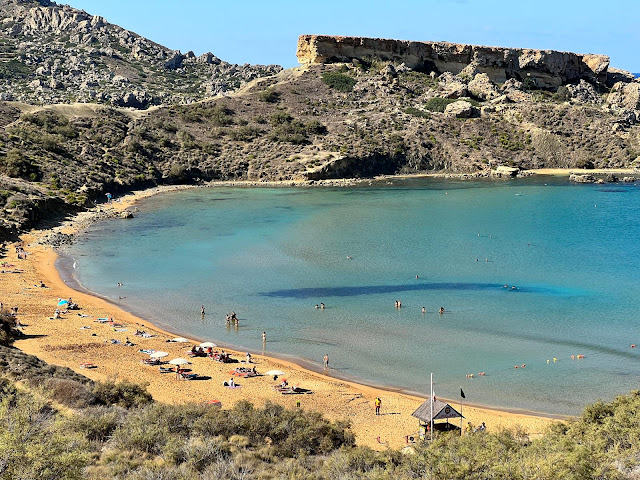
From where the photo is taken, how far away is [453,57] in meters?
125

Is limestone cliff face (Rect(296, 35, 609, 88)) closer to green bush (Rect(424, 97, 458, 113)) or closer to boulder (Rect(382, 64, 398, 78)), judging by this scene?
boulder (Rect(382, 64, 398, 78))

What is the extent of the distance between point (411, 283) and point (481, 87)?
278 feet

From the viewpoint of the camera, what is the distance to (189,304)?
1566 inches

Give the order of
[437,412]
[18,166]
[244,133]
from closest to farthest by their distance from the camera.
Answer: [437,412], [18,166], [244,133]

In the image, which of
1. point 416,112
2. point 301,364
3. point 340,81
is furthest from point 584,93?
point 301,364

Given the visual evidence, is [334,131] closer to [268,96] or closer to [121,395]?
[268,96]

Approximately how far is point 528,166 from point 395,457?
308ft

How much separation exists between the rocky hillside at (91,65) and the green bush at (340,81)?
26693mm

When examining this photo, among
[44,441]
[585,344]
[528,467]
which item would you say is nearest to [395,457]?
[528,467]

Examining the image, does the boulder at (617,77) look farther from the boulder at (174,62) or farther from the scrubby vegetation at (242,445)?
the scrubby vegetation at (242,445)

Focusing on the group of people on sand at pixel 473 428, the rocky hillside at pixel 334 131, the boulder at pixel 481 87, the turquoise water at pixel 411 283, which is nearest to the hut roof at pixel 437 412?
the group of people on sand at pixel 473 428

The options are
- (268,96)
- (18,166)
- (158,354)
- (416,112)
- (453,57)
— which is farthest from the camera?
(453,57)

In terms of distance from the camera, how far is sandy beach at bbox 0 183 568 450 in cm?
2423

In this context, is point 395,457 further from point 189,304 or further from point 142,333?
point 189,304
